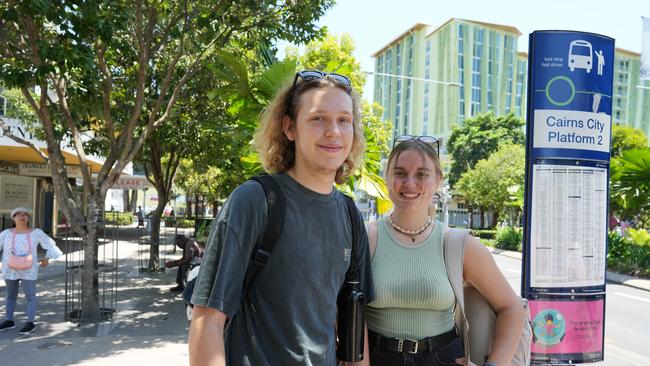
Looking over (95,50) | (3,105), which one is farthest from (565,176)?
(3,105)

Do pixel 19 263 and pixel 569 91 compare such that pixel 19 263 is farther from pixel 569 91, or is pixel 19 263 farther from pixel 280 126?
pixel 569 91

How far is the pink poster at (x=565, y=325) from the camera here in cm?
379

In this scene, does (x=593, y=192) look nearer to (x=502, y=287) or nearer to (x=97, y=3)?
(x=502, y=287)

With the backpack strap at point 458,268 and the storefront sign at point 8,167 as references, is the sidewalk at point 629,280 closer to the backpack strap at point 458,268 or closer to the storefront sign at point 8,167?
the backpack strap at point 458,268

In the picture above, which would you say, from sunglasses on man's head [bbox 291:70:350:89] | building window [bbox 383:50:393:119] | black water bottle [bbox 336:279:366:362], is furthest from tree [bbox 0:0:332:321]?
building window [bbox 383:50:393:119]

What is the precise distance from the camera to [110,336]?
7254 millimetres

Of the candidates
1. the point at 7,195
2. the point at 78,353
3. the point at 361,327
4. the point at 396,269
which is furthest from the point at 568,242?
the point at 7,195

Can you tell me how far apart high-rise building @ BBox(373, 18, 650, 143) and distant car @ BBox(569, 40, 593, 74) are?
74.4 m

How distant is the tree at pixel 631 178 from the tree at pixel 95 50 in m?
8.96

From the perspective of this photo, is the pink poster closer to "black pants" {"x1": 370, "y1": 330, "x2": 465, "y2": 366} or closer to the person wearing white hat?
"black pants" {"x1": 370, "y1": 330, "x2": 465, "y2": 366}

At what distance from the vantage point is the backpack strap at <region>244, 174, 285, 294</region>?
5.29 ft

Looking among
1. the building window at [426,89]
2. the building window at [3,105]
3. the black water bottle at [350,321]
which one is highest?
the building window at [426,89]

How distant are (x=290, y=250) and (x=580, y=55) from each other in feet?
9.69

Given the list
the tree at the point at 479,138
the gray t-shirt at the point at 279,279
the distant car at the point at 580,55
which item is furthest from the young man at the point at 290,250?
the tree at the point at 479,138
